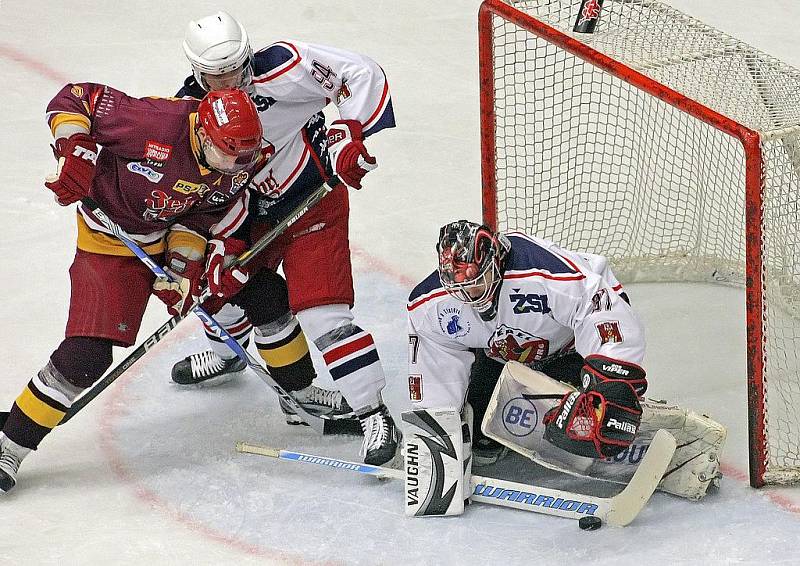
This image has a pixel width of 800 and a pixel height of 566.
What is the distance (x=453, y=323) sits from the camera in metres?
3.15

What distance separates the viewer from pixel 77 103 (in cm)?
308

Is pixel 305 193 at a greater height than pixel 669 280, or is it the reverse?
pixel 305 193

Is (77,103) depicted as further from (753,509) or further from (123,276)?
(753,509)

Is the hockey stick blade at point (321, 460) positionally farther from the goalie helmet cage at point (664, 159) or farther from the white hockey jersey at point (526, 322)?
the goalie helmet cage at point (664, 159)

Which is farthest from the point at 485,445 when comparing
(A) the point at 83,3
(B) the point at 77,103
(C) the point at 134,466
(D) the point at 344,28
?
(A) the point at 83,3

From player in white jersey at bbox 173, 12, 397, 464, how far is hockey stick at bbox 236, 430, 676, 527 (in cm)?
11

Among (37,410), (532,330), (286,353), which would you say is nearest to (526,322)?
(532,330)

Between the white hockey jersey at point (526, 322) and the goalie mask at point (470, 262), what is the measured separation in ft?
0.31

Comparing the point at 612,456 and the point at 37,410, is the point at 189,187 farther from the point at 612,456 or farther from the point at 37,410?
the point at 612,456

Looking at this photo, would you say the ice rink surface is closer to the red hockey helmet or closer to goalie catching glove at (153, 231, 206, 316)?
goalie catching glove at (153, 231, 206, 316)

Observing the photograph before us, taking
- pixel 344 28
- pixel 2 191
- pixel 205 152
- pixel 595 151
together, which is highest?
pixel 205 152

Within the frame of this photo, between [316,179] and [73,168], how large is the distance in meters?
0.70

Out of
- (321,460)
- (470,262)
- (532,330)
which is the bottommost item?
(321,460)

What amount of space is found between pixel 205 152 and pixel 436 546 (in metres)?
1.09
